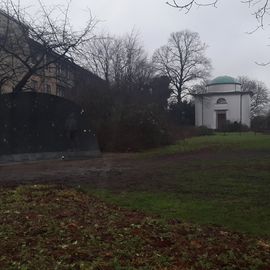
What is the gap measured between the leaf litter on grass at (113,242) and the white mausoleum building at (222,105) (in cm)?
7420

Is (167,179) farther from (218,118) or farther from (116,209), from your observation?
(218,118)

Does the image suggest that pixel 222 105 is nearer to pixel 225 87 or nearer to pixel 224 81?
pixel 225 87

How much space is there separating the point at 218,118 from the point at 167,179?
71341mm

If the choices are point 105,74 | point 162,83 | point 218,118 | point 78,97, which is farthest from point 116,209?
point 218,118

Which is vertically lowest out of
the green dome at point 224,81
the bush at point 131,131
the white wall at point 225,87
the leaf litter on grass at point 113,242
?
the leaf litter on grass at point 113,242

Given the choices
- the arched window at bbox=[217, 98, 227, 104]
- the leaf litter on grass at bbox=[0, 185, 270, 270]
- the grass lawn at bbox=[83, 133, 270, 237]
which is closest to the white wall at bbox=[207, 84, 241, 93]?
the arched window at bbox=[217, 98, 227, 104]

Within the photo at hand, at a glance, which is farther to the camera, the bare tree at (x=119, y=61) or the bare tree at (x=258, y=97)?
the bare tree at (x=258, y=97)

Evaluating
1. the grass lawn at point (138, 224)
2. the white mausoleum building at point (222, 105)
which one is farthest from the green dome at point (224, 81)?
the grass lawn at point (138, 224)

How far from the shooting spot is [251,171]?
14750 millimetres

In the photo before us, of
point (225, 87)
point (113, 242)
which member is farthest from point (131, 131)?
point (225, 87)

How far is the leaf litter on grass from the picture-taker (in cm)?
529

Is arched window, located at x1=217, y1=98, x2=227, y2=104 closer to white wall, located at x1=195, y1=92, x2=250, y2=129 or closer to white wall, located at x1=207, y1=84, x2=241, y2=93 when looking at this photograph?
white wall, located at x1=195, y1=92, x2=250, y2=129

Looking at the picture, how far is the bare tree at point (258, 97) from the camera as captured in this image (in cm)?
9744

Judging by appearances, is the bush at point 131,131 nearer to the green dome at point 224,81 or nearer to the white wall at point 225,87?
the white wall at point 225,87
